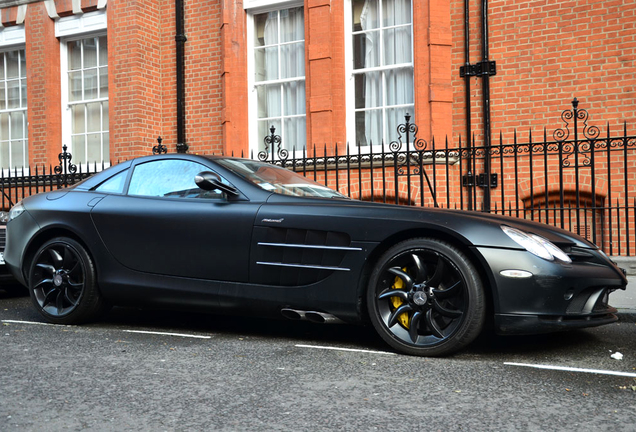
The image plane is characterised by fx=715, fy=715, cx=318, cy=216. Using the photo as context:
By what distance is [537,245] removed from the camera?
4.50 meters

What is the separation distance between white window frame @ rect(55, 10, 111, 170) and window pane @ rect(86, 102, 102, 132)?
12cm

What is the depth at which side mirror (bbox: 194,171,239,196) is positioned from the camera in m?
5.20

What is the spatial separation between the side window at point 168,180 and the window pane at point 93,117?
8225 mm

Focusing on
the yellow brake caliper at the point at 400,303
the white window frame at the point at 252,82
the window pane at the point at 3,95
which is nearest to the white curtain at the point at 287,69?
the white window frame at the point at 252,82

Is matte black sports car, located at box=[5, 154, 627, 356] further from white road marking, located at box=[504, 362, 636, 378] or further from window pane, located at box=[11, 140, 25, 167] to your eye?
window pane, located at box=[11, 140, 25, 167]

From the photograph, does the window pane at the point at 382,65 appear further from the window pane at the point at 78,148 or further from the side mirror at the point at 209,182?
the side mirror at the point at 209,182

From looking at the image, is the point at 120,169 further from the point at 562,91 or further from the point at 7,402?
the point at 562,91

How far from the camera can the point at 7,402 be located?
3.60m

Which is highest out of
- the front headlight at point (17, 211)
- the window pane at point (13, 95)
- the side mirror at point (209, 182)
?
the window pane at point (13, 95)

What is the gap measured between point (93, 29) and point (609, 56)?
29.5 ft

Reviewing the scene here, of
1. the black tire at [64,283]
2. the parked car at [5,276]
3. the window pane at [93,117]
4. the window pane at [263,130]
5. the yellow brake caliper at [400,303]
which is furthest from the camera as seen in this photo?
the window pane at [93,117]

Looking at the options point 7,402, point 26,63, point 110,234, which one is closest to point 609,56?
point 110,234

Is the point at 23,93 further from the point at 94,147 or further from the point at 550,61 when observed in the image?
the point at 550,61

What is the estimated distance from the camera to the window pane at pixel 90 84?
13656 mm
